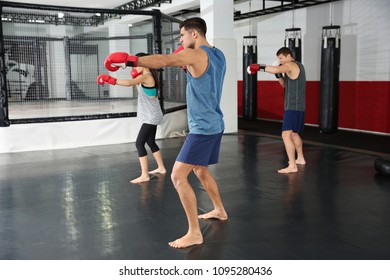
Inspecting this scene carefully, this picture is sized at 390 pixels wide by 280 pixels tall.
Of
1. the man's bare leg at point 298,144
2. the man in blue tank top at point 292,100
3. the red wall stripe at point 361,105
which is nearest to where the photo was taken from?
the man in blue tank top at point 292,100

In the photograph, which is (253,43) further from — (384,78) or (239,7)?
(384,78)

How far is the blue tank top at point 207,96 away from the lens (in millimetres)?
2426

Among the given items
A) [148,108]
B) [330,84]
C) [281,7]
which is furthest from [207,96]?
[281,7]

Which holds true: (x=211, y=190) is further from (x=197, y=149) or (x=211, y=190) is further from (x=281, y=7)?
(x=281, y=7)

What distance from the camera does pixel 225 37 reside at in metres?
7.37

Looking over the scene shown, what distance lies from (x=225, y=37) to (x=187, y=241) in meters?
5.48

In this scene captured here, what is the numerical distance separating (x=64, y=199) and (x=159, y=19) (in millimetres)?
3869

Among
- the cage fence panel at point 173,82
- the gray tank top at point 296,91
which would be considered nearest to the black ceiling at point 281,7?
the cage fence panel at point 173,82

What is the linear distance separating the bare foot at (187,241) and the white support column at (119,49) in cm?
817

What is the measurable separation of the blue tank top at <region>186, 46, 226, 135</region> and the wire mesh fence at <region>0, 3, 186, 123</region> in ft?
14.9

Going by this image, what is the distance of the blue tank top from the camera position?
2.43 m

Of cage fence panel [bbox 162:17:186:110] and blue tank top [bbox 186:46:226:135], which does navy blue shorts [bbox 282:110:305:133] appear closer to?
blue tank top [bbox 186:46:226:135]

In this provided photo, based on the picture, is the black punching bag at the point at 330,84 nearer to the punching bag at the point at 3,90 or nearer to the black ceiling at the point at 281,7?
the black ceiling at the point at 281,7

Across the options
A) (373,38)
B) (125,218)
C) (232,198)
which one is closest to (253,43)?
(373,38)
